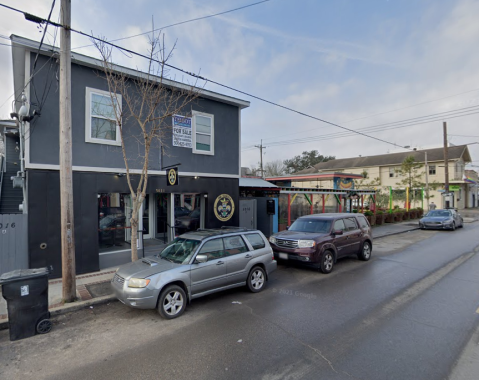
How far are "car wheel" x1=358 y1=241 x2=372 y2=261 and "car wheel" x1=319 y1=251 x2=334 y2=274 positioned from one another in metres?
1.99

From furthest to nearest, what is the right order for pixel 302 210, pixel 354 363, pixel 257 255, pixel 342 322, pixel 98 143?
pixel 302 210 → pixel 98 143 → pixel 257 255 → pixel 342 322 → pixel 354 363

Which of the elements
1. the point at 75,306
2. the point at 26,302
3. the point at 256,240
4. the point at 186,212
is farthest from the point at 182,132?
the point at 26,302

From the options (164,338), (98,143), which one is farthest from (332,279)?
(98,143)

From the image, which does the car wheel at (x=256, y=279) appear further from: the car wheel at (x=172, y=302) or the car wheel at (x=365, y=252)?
the car wheel at (x=365, y=252)

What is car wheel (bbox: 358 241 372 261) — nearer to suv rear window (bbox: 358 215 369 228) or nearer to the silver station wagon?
suv rear window (bbox: 358 215 369 228)

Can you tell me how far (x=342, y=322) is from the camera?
4855mm

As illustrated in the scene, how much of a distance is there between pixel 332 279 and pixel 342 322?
9.14 feet

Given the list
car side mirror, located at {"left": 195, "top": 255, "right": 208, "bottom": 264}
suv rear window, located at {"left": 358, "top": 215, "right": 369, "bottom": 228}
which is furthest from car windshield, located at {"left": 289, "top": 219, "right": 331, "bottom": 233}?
car side mirror, located at {"left": 195, "top": 255, "right": 208, "bottom": 264}

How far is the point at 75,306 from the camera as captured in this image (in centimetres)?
558

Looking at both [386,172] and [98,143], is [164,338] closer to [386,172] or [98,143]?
[98,143]

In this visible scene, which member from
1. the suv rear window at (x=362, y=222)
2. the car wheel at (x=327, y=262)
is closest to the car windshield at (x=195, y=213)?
the car wheel at (x=327, y=262)

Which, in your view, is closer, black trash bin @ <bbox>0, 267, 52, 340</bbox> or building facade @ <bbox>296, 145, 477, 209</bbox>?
black trash bin @ <bbox>0, 267, 52, 340</bbox>

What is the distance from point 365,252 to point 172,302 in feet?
24.4

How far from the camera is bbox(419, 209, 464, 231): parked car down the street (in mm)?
18078
